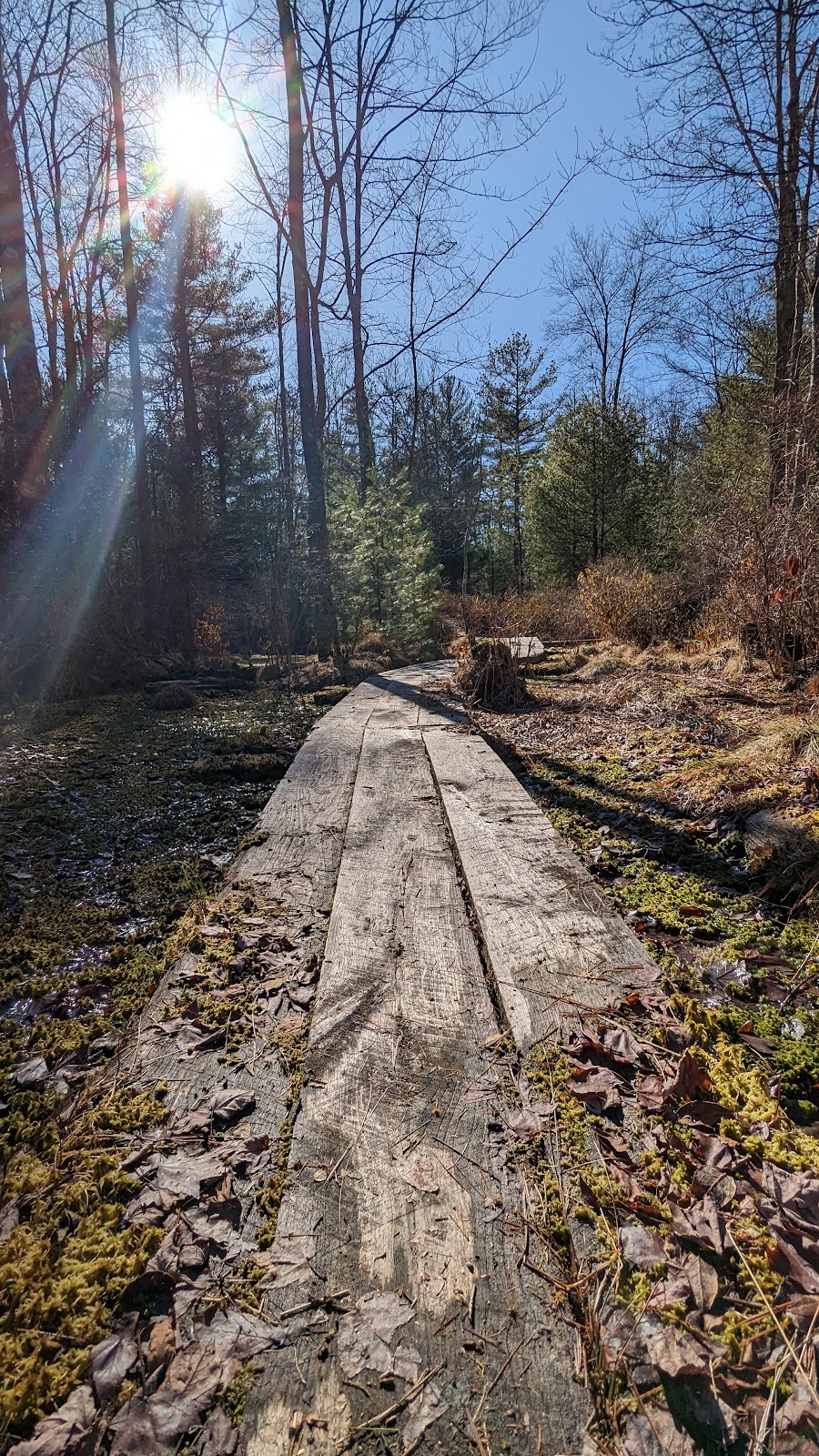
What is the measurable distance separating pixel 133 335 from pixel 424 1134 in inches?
543

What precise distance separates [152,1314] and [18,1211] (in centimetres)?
36

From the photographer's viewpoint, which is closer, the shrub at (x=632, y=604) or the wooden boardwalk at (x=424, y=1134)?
the wooden boardwalk at (x=424, y=1134)

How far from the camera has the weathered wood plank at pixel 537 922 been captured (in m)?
1.55

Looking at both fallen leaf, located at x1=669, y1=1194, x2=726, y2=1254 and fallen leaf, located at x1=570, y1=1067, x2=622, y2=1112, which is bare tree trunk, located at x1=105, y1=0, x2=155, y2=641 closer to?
fallen leaf, located at x1=570, y1=1067, x2=622, y2=1112

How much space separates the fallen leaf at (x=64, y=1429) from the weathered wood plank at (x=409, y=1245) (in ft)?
0.66

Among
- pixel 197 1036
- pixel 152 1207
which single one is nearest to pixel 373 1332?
pixel 152 1207

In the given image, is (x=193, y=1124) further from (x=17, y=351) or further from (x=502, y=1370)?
(x=17, y=351)

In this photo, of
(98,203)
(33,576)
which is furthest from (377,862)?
(98,203)

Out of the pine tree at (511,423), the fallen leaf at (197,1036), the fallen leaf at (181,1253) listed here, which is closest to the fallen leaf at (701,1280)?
the fallen leaf at (181,1253)

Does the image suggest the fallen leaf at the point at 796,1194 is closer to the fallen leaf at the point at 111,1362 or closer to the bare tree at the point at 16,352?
the fallen leaf at the point at 111,1362

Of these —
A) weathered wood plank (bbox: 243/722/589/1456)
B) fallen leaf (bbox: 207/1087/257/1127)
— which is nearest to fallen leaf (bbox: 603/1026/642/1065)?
weathered wood plank (bbox: 243/722/589/1456)

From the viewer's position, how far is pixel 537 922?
1888mm

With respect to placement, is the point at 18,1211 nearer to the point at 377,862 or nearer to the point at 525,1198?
the point at 525,1198

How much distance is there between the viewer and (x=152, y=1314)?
92 cm
